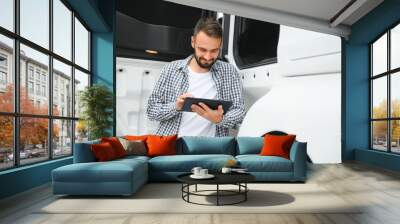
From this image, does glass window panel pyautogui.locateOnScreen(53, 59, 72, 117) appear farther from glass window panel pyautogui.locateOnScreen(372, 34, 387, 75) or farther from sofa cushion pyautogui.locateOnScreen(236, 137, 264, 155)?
glass window panel pyautogui.locateOnScreen(372, 34, 387, 75)

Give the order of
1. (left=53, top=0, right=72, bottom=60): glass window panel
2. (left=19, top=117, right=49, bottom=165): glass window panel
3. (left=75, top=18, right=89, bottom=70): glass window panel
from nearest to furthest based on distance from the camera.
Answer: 1. (left=19, top=117, right=49, bottom=165): glass window panel
2. (left=53, top=0, right=72, bottom=60): glass window panel
3. (left=75, top=18, right=89, bottom=70): glass window panel

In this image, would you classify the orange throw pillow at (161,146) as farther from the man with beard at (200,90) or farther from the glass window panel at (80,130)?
the glass window panel at (80,130)

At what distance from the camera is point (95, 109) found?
7340mm

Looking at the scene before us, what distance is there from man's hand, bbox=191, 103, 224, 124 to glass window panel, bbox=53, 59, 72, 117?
2.36m

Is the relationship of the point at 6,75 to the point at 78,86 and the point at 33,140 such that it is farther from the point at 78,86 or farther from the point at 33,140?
the point at 78,86

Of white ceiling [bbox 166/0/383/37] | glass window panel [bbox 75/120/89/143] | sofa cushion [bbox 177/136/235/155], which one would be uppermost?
white ceiling [bbox 166/0/383/37]

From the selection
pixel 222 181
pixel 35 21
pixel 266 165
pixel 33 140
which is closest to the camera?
pixel 222 181

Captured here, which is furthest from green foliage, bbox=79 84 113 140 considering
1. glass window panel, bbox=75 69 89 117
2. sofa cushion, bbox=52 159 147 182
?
sofa cushion, bbox=52 159 147 182

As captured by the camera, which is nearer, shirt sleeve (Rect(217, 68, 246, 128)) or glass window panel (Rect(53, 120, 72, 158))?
glass window panel (Rect(53, 120, 72, 158))

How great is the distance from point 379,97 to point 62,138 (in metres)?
6.69

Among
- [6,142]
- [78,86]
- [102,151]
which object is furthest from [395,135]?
[6,142]

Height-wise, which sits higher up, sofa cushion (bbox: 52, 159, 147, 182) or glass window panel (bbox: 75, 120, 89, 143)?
glass window panel (bbox: 75, 120, 89, 143)

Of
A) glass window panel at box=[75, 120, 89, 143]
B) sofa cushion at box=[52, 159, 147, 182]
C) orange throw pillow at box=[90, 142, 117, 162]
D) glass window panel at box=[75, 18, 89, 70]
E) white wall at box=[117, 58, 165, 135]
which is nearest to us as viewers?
sofa cushion at box=[52, 159, 147, 182]

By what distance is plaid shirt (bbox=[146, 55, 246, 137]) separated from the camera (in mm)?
7535
